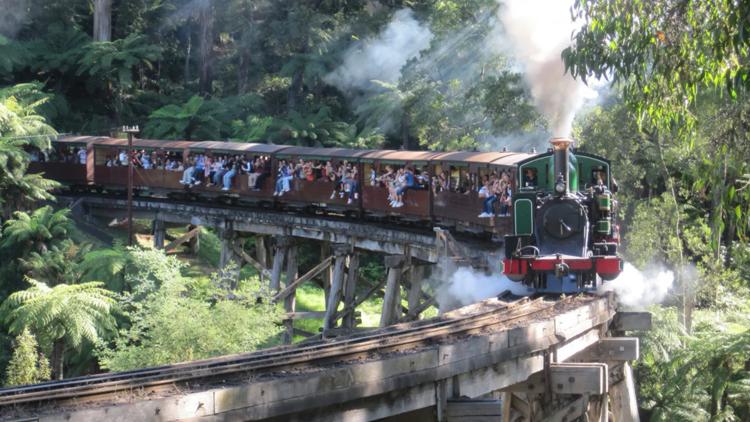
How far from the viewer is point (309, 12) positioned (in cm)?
3991

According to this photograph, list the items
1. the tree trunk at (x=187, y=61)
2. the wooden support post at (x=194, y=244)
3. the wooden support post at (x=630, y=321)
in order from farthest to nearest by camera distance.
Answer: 1. the tree trunk at (x=187, y=61)
2. the wooden support post at (x=194, y=244)
3. the wooden support post at (x=630, y=321)

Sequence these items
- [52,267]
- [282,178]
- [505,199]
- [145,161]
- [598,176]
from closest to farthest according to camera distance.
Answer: [598,176]
[505,199]
[52,267]
[282,178]
[145,161]

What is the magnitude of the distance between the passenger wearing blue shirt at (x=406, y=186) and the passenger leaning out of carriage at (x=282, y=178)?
13.5ft

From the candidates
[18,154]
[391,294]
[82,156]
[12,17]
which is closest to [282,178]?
[18,154]

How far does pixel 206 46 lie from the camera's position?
42.4m

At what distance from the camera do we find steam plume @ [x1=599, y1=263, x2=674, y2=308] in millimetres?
17031

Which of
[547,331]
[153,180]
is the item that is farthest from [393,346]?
[153,180]

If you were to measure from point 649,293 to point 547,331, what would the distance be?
314 inches

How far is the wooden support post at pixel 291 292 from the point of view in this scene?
22828mm

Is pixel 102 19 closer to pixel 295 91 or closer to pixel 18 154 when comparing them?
pixel 295 91

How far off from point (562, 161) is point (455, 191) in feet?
16.3

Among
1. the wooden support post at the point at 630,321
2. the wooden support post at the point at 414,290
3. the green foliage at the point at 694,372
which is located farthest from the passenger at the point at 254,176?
the wooden support post at the point at 630,321

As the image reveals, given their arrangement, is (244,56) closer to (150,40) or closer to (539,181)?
(150,40)

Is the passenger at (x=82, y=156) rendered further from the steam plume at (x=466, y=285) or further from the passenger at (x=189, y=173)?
the steam plume at (x=466, y=285)
